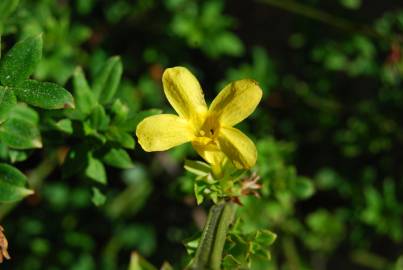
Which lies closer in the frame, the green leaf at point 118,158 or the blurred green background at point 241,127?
the green leaf at point 118,158

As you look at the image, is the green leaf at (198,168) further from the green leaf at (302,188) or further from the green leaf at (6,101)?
the green leaf at (302,188)

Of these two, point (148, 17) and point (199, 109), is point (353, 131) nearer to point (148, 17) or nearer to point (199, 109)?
point (148, 17)

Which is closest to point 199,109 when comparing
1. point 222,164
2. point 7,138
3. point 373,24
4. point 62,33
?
point 222,164

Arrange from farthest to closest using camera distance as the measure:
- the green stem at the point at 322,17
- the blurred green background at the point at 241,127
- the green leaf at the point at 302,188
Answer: the blurred green background at the point at 241,127
the green stem at the point at 322,17
the green leaf at the point at 302,188

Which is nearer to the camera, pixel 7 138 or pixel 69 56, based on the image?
pixel 7 138

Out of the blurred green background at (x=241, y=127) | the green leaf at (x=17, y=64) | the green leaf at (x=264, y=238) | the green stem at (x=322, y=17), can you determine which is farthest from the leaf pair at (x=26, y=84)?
the green stem at (x=322, y=17)

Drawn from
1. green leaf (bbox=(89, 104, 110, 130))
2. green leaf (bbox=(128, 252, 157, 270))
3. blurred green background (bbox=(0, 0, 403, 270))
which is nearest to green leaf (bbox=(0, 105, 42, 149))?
green leaf (bbox=(89, 104, 110, 130))

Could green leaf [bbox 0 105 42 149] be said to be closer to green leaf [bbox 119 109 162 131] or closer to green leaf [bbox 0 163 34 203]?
green leaf [bbox 0 163 34 203]
